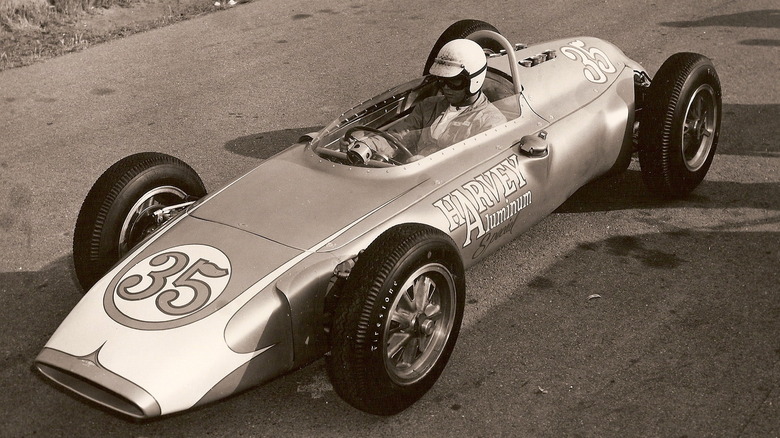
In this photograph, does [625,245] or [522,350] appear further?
[625,245]

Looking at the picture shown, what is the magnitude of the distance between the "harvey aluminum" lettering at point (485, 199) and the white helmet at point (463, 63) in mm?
538

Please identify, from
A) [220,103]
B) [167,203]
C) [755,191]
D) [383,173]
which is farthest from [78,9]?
[755,191]

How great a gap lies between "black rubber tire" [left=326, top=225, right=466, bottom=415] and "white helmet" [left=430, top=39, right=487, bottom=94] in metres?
1.40

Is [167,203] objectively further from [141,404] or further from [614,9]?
[614,9]

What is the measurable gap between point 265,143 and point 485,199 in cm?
311

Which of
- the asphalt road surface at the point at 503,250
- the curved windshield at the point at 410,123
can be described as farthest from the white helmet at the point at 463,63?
the asphalt road surface at the point at 503,250

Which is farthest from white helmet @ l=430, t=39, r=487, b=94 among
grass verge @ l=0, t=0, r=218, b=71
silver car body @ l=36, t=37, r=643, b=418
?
grass verge @ l=0, t=0, r=218, b=71

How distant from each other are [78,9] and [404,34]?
3.85 meters

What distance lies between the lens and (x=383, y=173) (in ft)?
17.2

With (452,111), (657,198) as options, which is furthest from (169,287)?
(657,198)

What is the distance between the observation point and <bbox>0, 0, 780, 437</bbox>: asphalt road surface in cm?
470

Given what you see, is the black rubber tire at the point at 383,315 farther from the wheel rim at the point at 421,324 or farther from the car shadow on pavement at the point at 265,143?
the car shadow on pavement at the point at 265,143

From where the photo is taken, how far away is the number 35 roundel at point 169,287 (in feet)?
14.4

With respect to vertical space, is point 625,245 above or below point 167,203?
below
